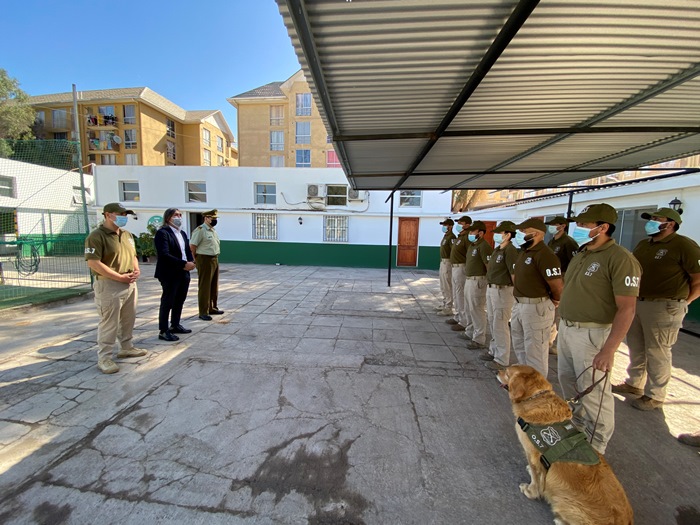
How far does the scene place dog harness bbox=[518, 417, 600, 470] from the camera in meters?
1.60

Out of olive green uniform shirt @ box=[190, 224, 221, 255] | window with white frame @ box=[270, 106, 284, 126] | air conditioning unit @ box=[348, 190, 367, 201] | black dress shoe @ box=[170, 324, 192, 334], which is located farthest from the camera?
window with white frame @ box=[270, 106, 284, 126]

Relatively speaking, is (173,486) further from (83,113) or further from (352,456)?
(83,113)

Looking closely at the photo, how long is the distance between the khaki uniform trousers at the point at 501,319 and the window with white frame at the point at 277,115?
26.9m

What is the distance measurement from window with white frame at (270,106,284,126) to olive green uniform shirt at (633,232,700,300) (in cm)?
2769

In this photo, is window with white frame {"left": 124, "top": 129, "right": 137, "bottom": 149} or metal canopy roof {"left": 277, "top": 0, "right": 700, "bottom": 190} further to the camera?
window with white frame {"left": 124, "top": 129, "right": 137, "bottom": 149}

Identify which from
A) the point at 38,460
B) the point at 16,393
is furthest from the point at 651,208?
the point at 16,393

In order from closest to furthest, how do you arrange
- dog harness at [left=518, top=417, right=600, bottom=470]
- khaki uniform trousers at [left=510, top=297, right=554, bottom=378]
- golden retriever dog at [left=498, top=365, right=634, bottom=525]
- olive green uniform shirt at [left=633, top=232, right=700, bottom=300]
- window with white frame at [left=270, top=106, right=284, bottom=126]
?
golden retriever dog at [left=498, top=365, right=634, bottom=525] < dog harness at [left=518, top=417, right=600, bottom=470] < olive green uniform shirt at [left=633, top=232, right=700, bottom=300] < khaki uniform trousers at [left=510, top=297, right=554, bottom=378] < window with white frame at [left=270, top=106, right=284, bottom=126]

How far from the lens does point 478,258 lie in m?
4.32

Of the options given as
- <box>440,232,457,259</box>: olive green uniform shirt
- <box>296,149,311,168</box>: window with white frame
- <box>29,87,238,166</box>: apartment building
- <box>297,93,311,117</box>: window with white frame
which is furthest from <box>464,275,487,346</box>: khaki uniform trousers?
<box>29,87,238,166</box>: apartment building

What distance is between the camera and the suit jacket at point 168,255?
4109 mm

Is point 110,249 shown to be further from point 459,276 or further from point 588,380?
point 459,276

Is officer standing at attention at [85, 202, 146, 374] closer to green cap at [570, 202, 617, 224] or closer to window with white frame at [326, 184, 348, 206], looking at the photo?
green cap at [570, 202, 617, 224]

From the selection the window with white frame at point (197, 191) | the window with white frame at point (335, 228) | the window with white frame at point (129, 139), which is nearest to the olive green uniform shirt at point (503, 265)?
the window with white frame at point (335, 228)

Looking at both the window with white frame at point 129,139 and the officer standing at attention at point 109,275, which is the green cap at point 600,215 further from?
the window with white frame at point 129,139
